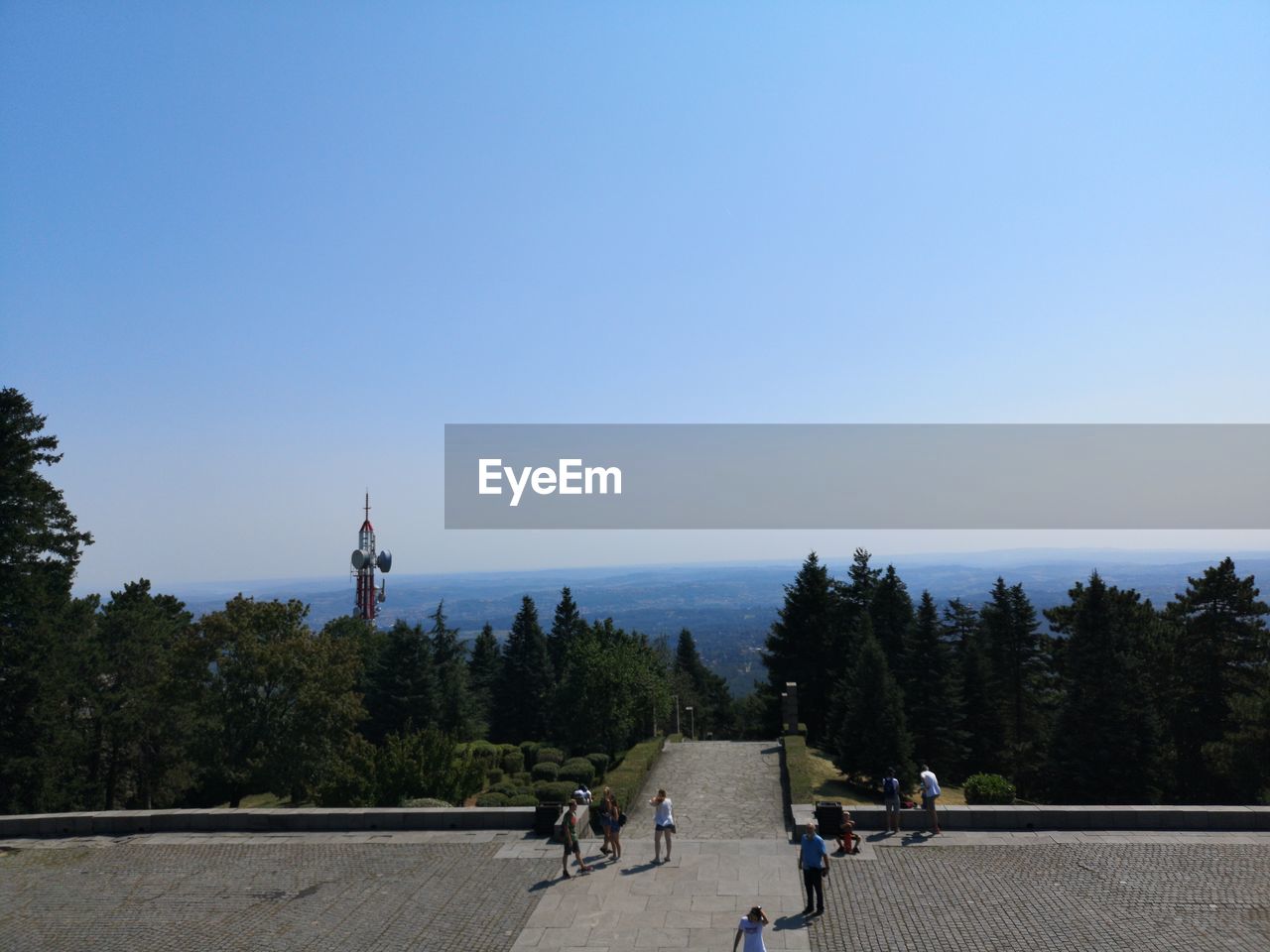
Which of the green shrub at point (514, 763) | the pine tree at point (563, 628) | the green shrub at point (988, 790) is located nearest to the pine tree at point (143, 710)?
the green shrub at point (514, 763)

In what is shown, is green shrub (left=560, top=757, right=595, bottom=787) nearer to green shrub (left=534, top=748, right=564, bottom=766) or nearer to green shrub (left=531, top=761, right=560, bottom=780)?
green shrub (left=531, top=761, right=560, bottom=780)

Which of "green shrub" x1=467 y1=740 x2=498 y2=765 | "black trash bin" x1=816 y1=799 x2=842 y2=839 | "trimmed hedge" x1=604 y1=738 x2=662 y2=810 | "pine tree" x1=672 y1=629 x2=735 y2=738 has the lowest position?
"pine tree" x1=672 y1=629 x2=735 y2=738

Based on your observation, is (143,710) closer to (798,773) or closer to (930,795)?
(798,773)

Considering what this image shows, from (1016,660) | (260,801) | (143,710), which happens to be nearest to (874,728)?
(1016,660)

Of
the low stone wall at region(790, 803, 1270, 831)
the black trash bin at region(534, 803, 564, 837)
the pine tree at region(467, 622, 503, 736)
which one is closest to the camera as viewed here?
the low stone wall at region(790, 803, 1270, 831)

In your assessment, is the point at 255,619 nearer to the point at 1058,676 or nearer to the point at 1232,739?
the point at 1232,739

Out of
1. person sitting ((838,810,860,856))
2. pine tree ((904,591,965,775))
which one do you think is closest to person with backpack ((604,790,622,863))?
person sitting ((838,810,860,856))

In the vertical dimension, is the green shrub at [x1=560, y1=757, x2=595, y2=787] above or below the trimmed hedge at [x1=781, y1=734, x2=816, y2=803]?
below
